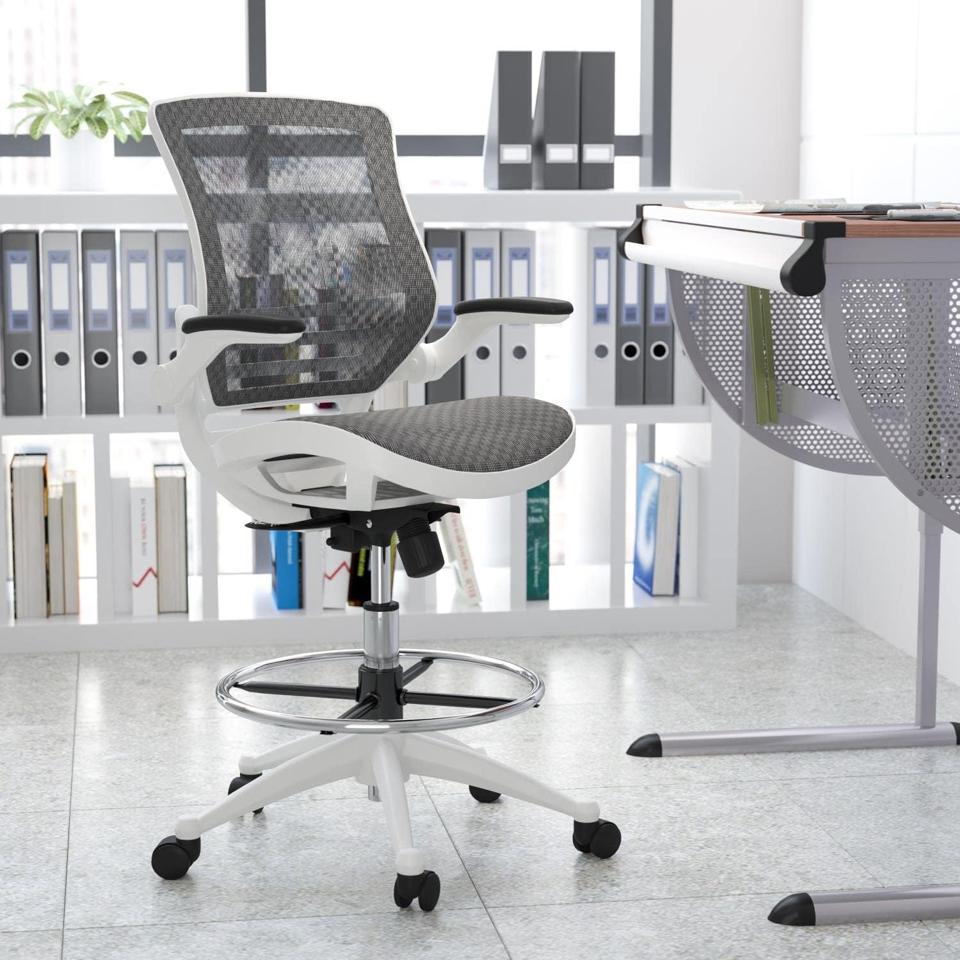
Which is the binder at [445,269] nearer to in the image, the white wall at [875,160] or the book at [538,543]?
the book at [538,543]

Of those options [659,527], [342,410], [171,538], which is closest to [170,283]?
[171,538]

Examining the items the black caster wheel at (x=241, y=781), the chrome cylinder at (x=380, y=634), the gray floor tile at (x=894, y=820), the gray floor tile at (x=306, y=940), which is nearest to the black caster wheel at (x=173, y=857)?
the gray floor tile at (x=306, y=940)

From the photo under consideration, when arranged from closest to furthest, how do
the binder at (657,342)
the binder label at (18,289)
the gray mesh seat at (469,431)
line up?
the gray mesh seat at (469,431)
the binder label at (18,289)
the binder at (657,342)

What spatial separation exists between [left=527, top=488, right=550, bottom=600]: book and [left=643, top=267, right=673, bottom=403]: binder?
0.32 meters

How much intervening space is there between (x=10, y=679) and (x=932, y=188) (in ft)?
6.59

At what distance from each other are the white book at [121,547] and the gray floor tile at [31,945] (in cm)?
136

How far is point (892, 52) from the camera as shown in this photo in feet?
10.3

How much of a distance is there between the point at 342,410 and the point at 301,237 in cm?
28

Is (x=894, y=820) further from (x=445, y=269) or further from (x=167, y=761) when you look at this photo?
(x=445, y=269)

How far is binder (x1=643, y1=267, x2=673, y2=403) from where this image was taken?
10.8ft

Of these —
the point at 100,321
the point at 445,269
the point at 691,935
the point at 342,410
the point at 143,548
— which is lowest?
the point at 691,935

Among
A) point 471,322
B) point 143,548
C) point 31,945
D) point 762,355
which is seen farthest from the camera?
point 143,548

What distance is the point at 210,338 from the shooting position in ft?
6.42

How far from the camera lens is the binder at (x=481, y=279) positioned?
3.22 metres
